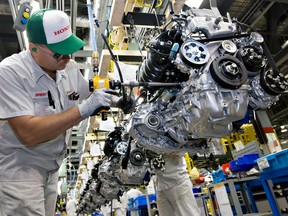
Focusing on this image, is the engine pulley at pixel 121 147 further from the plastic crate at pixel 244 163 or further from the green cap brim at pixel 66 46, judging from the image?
the green cap brim at pixel 66 46

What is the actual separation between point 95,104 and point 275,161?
1997 mm

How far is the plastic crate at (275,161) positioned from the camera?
2.53 meters

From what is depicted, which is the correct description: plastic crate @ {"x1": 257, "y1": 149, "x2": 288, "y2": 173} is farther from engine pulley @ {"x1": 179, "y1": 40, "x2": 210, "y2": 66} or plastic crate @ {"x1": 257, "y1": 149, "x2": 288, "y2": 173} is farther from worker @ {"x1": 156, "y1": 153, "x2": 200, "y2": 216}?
engine pulley @ {"x1": 179, "y1": 40, "x2": 210, "y2": 66}

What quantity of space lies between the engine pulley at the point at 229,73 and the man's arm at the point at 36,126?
37.1 inches

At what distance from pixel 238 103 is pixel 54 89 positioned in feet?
4.09

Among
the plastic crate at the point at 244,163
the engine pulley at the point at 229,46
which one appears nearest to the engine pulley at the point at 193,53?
the engine pulley at the point at 229,46

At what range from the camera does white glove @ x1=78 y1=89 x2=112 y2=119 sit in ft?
5.39

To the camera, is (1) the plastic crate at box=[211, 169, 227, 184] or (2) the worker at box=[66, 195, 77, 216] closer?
(1) the plastic crate at box=[211, 169, 227, 184]

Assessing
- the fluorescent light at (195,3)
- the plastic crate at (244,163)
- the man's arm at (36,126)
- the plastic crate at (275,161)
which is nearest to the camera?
the man's arm at (36,126)

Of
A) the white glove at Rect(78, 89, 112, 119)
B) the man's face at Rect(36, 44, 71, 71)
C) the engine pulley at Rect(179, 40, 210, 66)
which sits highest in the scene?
the man's face at Rect(36, 44, 71, 71)

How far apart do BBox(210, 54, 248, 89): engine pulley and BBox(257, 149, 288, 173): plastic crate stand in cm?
127

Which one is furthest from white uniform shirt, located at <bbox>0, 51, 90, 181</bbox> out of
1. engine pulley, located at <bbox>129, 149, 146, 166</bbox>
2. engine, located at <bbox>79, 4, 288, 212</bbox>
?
engine pulley, located at <bbox>129, 149, 146, 166</bbox>

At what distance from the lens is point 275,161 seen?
8.77ft

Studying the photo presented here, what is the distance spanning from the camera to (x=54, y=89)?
1861 mm
